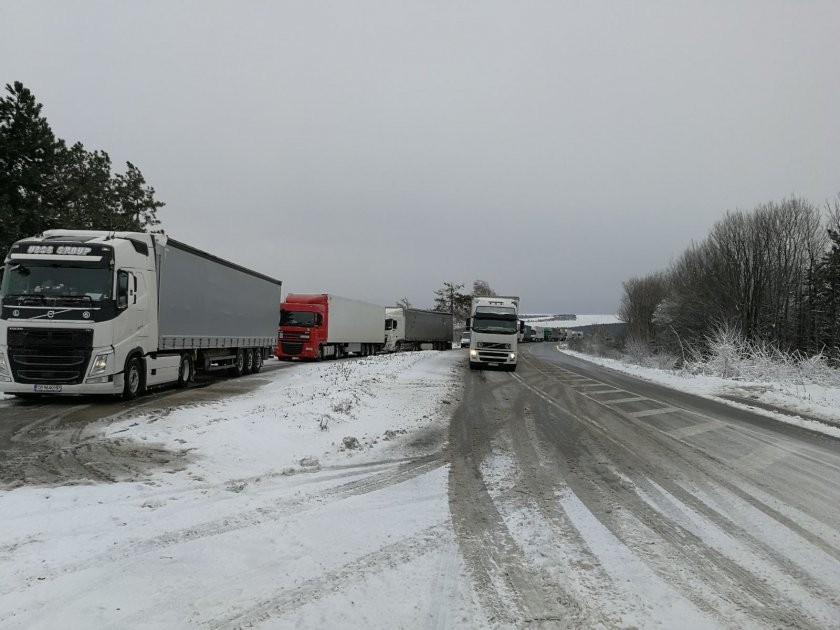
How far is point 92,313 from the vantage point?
36.2ft

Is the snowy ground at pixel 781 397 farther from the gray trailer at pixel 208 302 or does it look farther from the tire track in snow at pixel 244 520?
the gray trailer at pixel 208 302

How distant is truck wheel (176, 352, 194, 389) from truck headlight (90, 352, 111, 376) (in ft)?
11.9

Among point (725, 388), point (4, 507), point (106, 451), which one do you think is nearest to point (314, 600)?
point (4, 507)

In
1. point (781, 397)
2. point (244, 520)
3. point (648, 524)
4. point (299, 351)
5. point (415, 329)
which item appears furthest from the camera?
point (415, 329)

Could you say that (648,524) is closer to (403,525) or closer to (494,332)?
(403,525)

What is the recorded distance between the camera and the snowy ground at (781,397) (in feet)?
39.2

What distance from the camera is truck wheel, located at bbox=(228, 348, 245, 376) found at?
64.1 feet

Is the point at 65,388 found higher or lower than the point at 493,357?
lower

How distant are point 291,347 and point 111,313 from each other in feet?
60.3

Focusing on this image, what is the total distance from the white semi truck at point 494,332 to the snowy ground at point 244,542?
17.1m

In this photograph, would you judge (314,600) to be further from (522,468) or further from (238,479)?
(522,468)

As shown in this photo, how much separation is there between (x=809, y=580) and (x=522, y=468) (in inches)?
134

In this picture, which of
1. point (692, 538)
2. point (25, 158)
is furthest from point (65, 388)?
point (25, 158)

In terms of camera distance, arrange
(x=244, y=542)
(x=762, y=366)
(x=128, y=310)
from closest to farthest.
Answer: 1. (x=244, y=542)
2. (x=128, y=310)
3. (x=762, y=366)
